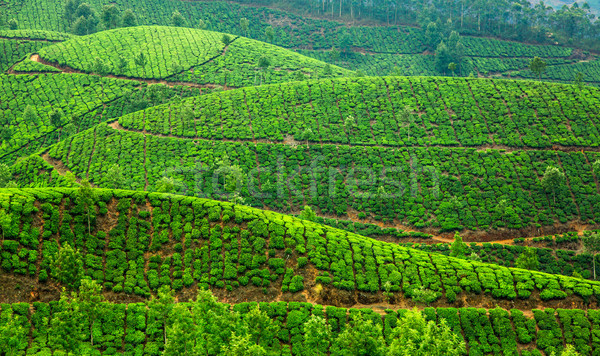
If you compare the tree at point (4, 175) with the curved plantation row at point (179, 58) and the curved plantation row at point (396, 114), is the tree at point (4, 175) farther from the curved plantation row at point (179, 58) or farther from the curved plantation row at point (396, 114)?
the curved plantation row at point (179, 58)

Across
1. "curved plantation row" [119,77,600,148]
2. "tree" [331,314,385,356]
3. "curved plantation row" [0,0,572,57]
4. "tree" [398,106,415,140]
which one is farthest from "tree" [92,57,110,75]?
"tree" [331,314,385,356]

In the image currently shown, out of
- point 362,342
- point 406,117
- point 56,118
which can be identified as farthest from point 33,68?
point 362,342

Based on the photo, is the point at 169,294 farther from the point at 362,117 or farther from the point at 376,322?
the point at 362,117

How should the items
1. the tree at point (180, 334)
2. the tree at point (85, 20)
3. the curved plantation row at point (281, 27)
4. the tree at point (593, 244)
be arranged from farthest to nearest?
the curved plantation row at point (281, 27) → the tree at point (85, 20) → the tree at point (593, 244) → the tree at point (180, 334)

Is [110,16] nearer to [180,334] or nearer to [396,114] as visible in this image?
[396,114]

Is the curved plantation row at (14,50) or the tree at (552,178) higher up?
the curved plantation row at (14,50)

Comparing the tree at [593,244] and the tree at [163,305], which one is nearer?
the tree at [163,305]

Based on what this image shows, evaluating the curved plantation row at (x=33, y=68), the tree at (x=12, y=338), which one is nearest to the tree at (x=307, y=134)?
the tree at (x=12, y=338)

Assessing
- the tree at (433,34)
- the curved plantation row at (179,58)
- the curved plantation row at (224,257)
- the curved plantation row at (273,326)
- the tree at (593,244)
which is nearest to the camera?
the curved plantation row at (273,326)

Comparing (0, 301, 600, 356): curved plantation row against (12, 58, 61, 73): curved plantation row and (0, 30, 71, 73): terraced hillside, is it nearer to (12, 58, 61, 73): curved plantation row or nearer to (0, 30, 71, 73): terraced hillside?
(12, 58, 61, 73): curved plantation row
